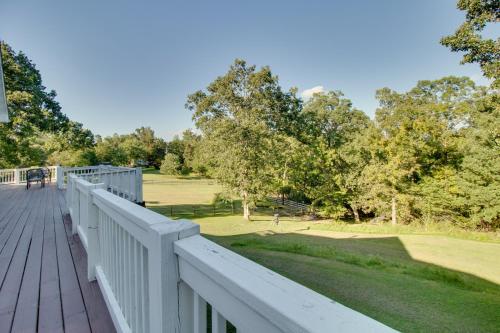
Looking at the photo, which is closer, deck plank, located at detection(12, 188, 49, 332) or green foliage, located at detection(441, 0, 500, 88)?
deck plank, located at detection(12, 188, 49, 332)

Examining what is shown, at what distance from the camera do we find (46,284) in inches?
94.8

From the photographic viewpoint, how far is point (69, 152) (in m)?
23.7

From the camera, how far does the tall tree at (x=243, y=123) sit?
15.8m

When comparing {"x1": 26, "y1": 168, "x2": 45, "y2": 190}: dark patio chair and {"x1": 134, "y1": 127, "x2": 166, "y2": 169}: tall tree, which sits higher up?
{"x1": 134, "y1": 127, "x2": 166, "y2": 169}: tall tree

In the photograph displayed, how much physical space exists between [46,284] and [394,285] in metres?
6.42

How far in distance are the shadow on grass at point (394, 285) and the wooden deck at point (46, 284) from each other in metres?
4.24

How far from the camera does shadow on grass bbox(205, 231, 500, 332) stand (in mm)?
4457

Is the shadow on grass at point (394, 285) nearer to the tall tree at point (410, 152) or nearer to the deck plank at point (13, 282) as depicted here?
the deck plank at point (13, 282)

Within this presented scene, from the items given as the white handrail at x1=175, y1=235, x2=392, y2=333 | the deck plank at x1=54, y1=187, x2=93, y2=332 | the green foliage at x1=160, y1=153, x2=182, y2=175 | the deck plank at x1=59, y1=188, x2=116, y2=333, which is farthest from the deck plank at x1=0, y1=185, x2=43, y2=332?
the green foliage at x1=160, y1=153, x2=182, y2=175

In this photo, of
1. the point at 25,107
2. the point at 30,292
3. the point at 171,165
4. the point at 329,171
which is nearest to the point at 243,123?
the point at 329,171

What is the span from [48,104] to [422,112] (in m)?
22.8

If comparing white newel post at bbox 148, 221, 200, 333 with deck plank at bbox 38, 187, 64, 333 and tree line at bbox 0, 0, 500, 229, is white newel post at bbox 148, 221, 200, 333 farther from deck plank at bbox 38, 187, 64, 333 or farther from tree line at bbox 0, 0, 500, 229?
tree line at bbox 0, 0, 500, 229

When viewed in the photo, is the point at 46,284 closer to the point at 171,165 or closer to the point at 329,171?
the point at 329,171

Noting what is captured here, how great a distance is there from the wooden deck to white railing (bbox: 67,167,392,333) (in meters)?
0.40
